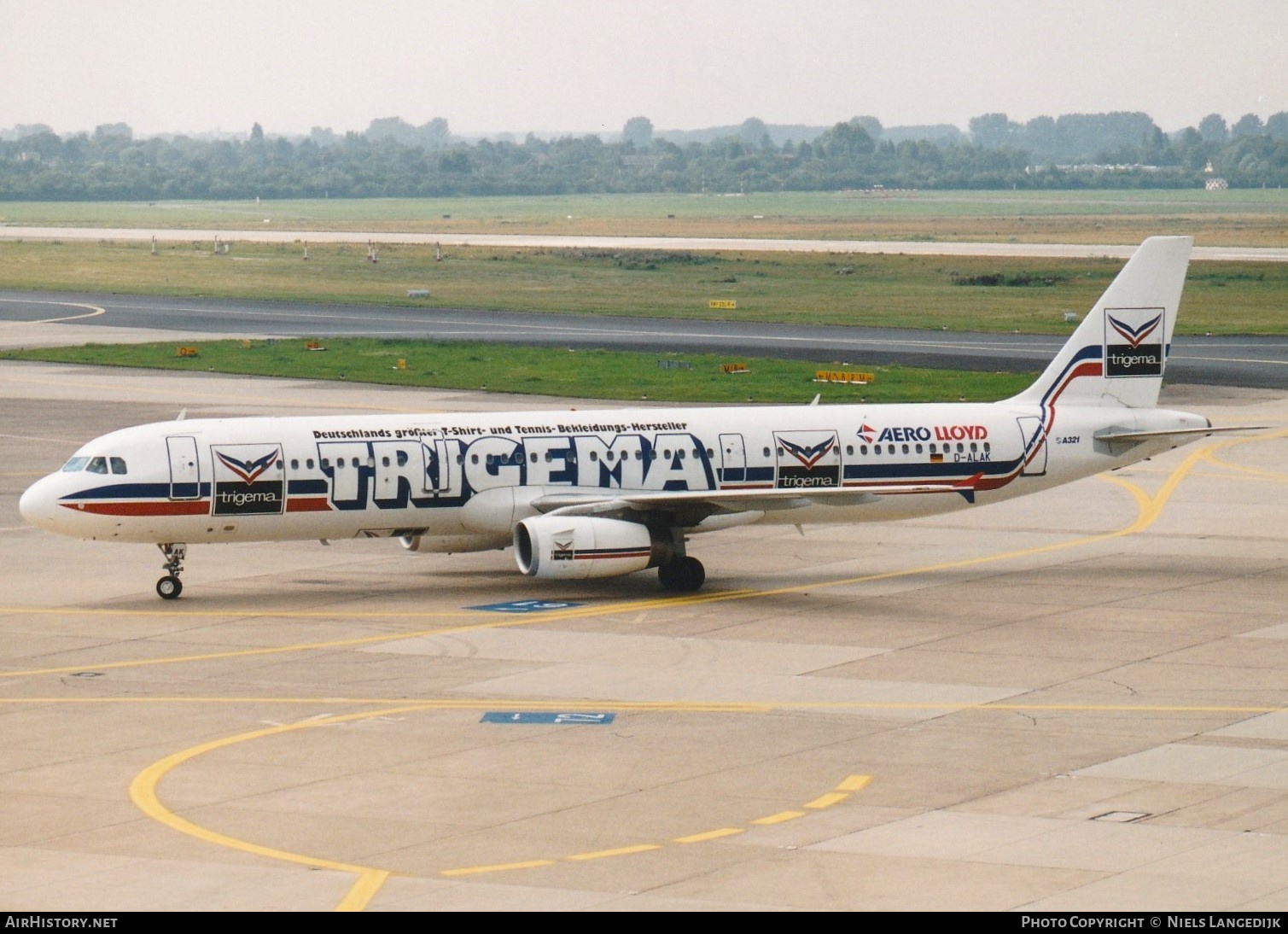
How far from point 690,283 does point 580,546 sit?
342 ft

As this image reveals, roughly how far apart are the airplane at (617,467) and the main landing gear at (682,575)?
1.7 inches

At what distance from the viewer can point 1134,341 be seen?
54.7 metres

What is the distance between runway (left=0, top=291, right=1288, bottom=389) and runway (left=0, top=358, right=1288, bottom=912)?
41746 millimetres

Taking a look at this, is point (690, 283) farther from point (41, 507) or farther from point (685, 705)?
point (685, 705)

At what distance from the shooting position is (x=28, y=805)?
29266mm

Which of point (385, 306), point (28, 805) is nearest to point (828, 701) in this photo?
point (28, 805)

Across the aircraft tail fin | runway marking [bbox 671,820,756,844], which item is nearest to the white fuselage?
the aircraft tail fin

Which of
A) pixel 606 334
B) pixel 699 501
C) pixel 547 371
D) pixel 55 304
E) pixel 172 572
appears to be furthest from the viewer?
pixel 55 304

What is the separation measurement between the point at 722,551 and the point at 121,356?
58.7 m

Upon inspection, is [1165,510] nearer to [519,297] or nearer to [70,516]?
[70,516]

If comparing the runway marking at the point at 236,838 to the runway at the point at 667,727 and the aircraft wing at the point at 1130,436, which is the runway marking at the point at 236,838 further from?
the aircraft wing at the point at 1130,436

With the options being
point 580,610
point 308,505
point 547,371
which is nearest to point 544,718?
point 580,610

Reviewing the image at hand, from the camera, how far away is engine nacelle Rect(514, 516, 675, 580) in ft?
153

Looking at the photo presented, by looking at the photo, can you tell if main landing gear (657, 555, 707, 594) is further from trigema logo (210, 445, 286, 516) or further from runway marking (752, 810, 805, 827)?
runway marking (752, 810, 805, 827)
